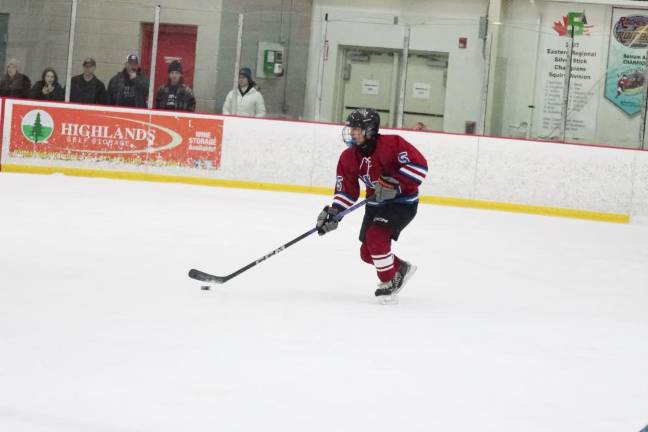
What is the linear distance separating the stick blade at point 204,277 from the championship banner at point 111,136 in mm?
6057

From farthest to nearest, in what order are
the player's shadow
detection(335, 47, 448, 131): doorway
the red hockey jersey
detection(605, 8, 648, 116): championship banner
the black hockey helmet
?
detection(335, 47, 448, 131): doorway, detection(605, 8, 648, 116): championship banner, the red hockey jersey, the black hockey helmet, the player's shadow

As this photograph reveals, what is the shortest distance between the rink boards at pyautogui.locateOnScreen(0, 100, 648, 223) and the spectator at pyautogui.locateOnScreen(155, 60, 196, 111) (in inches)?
5.5

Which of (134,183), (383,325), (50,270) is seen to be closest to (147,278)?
(50,270)

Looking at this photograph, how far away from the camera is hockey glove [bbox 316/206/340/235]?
5254 millimetres

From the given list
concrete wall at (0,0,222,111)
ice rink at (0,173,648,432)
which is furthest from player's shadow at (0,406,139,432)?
concrete wall at (0,0,222,111)

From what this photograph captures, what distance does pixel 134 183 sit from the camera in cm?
1094

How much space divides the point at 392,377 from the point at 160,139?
810 centimetres

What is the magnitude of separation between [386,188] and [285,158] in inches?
237

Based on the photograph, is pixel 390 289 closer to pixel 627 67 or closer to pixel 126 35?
pixel 627 67

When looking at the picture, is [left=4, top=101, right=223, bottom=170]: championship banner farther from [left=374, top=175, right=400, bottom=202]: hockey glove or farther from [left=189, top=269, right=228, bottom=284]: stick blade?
[left=374, top=175, right=400, bottom=202]: hockey glove

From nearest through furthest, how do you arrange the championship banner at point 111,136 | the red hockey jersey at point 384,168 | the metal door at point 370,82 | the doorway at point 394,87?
1. the red hockey jersey at point 384,168
2. the championship banner at point 111,136
3. the doorway at point 394,87
4. the metal door at point 370,82

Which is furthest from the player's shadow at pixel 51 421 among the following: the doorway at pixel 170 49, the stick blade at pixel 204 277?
the doorway at pixel 170 49

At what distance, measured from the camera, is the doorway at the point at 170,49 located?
11438mm

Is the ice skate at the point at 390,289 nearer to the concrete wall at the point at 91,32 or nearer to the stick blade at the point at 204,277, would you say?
the stick blade at the point at 204,277
